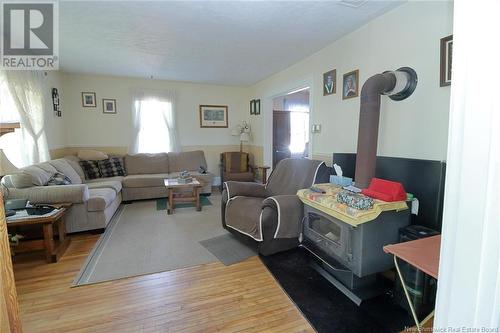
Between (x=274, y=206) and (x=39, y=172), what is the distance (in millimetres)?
2749

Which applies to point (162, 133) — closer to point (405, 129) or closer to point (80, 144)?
point (80, 144)

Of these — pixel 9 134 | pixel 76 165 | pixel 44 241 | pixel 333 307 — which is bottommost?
pixel 333 307

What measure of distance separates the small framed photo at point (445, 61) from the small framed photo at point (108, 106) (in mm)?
5160

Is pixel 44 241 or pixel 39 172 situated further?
pixel 39 172

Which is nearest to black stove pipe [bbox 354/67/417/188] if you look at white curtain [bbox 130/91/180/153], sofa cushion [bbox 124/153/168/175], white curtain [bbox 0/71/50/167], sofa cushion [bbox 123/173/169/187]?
sofa cushion [bbox 123/173/169/187]

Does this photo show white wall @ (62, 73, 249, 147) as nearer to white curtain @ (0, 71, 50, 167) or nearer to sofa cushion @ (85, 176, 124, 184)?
sofa cushion @ (85, 176, 124, 184)

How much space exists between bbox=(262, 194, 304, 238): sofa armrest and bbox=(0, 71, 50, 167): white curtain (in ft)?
10.0

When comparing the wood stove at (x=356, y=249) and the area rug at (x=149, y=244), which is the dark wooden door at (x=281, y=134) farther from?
the wood stove at (x=356, y=249)

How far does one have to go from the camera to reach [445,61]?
176 centimetres

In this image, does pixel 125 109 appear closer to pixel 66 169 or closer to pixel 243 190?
pixel 66 169

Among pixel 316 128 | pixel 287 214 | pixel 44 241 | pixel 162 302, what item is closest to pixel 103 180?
pixel 44 241

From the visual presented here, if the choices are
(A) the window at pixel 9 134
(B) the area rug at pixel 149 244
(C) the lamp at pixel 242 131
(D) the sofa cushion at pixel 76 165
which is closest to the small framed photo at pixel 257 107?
(C) the lamp at pixel 242 131

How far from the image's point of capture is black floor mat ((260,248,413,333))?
1.55 m

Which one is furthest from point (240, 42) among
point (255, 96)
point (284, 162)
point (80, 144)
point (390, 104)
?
point (80, 144)
